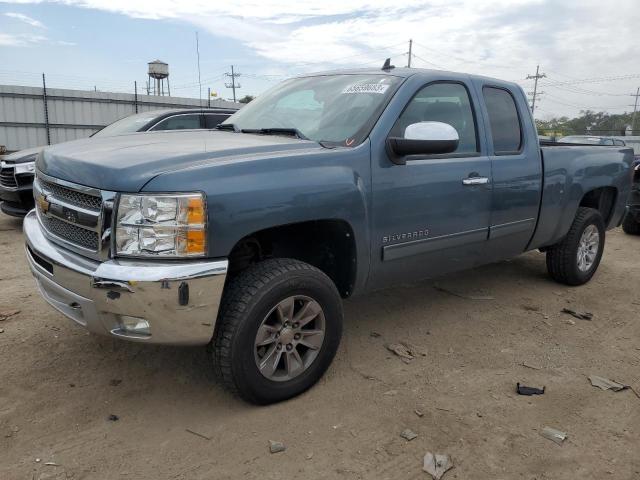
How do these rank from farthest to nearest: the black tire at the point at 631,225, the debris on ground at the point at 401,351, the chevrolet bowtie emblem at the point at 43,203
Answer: the black tire at the point at 631,225 → the debris on ground at the point at 401,351 → the chevrolet bowtie emblem at the point at 43,203

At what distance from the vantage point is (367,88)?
3.52m

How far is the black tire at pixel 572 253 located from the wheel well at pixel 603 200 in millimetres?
166

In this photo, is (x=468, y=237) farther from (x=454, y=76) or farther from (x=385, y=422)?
(x=385, y=422)

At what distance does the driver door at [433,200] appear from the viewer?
3.23 meters

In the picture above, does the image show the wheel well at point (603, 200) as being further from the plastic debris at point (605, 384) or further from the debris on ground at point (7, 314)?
the debris on ground at point (7, 314)

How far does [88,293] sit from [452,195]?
2334 mm

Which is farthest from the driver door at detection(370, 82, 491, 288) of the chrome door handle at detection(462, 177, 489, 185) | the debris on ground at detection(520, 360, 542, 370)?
the debris on ground at detection(520, 360, 542, 370)

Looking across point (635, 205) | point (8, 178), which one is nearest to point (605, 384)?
point (635, 205)

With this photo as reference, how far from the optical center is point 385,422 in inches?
109

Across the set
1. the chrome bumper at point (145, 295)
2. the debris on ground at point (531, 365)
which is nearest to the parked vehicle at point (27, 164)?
the chrome bumper at point (145, 295)

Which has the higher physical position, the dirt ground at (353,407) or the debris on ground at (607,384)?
the dirt ground at (353,407)

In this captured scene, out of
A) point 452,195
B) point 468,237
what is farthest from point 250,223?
point 468,237

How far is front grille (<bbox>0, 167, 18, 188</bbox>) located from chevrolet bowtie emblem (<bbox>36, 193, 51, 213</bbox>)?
434 cm

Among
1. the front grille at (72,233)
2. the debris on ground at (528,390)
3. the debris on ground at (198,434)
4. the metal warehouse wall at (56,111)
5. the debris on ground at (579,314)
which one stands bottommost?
the debris on ground at (528,390)
